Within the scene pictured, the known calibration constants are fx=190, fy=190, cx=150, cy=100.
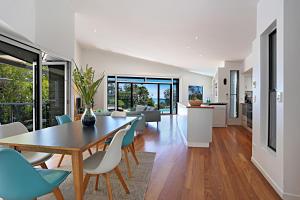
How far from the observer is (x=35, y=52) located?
355 cm

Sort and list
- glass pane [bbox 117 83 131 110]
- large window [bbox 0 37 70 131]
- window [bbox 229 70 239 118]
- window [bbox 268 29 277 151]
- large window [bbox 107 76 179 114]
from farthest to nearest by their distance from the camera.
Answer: glass pane [bbox 117 83 131 110]
large window [bbox 107 76 179 114]
window [bbox 229 70 239 118]
large window [bbox 0 37 70 131]
window [bbox 268 29 277 151]

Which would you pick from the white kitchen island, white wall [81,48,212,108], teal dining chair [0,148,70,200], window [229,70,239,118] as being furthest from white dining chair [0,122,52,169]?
white wall [81,48,212,108]

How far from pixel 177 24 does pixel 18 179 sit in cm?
433

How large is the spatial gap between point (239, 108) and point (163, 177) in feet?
19.1

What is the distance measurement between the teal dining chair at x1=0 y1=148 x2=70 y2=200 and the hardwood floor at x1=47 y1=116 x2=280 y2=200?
1.18m

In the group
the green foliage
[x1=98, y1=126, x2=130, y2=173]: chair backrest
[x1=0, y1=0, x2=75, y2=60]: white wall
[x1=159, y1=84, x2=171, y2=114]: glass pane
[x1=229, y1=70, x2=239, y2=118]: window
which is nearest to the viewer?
[x1=98, y1=126, x2=130, y2=173]: chair backrest

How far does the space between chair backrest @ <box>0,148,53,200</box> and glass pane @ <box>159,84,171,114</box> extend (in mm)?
10095

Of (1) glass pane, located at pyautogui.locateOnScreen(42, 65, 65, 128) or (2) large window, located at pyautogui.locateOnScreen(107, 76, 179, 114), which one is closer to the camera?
(1) glass pane, located at pyautogui.locateOnScreen(42, 65, 65, 128)

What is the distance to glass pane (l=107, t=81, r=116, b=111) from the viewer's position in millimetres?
10273

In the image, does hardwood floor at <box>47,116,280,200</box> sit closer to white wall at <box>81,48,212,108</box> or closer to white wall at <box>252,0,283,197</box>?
white wall at <box>252,0,283,197</box>

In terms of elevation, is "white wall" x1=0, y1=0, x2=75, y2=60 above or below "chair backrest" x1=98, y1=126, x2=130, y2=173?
above

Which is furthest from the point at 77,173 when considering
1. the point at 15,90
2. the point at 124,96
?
the point at 124,96

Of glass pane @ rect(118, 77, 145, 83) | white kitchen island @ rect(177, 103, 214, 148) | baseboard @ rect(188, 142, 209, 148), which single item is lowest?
baseboard @ rect(188, 142, 209, 148)
